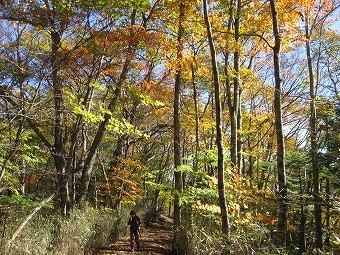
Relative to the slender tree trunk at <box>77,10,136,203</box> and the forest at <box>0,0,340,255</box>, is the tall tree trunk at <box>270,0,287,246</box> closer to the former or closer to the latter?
the forest at <box>0,0,340,255</box>

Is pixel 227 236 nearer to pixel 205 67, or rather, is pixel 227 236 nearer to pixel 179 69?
pixel 179 69

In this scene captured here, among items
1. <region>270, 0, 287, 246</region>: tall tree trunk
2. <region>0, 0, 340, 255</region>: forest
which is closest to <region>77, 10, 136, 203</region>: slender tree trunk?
<region>0, 0, 340, 255</region>: forest

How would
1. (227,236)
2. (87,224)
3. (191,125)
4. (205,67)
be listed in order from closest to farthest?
(227,236) < (87,224) < (205,67) < (191,125)

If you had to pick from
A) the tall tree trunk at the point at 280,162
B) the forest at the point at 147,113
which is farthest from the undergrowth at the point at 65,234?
the tall tree trunk at the point at 280,162

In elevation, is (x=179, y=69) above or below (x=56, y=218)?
above

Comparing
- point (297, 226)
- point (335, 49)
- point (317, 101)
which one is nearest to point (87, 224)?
point (317, 101)

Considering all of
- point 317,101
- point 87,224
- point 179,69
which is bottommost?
point 87,224

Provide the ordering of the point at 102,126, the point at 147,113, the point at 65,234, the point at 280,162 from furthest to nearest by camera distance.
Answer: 1. the point at 147,113
2. the point at 102,126
3. the point at 65,234
4. the point at 280,162

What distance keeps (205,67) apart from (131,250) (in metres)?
9.45

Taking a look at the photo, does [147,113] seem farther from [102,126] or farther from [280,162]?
[280,162]

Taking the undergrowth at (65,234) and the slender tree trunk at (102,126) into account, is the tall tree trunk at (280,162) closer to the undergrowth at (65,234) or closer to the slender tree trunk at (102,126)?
the slender tree trunk at (102,126)

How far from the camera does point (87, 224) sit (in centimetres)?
977

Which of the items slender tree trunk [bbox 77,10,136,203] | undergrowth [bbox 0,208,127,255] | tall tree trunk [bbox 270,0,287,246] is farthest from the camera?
slender tree trunk [bbox 77,10,136,203]

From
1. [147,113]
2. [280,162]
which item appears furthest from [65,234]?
[147,113]
